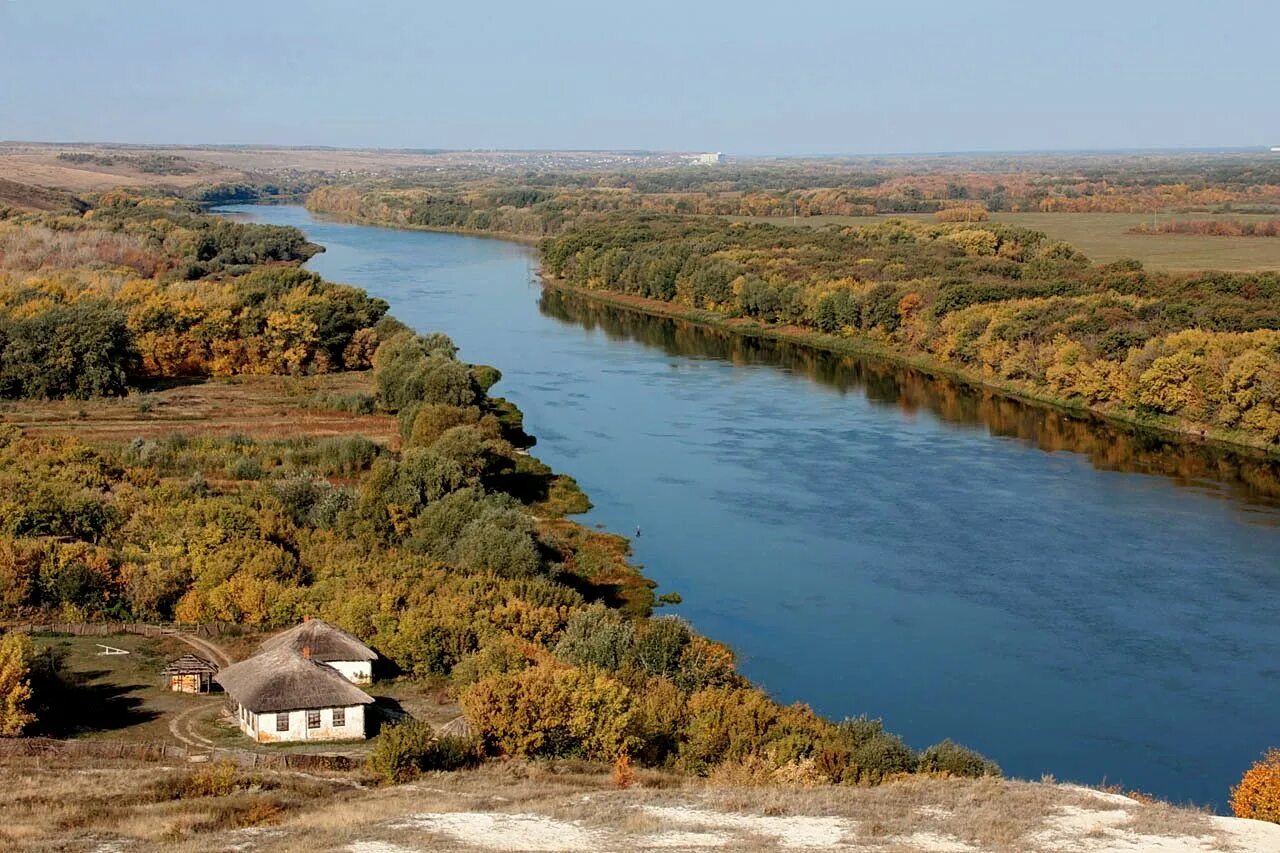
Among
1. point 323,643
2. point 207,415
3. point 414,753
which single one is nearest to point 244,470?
point 207,415

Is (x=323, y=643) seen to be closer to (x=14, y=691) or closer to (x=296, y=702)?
(x=296, y=702)

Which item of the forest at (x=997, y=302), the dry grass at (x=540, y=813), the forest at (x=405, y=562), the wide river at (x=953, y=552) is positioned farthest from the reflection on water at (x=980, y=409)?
the dry grass at (x=540, y=813)

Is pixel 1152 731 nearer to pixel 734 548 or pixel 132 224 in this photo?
pixel 734 548

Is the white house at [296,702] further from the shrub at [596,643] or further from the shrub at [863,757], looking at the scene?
the shrub at [863,757]

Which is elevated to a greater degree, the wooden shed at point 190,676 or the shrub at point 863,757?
the shrub at point 863,757

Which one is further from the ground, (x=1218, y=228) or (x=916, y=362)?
(x=1218, y=228)

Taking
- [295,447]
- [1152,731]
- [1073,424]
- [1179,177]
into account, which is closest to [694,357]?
[1073,424]
